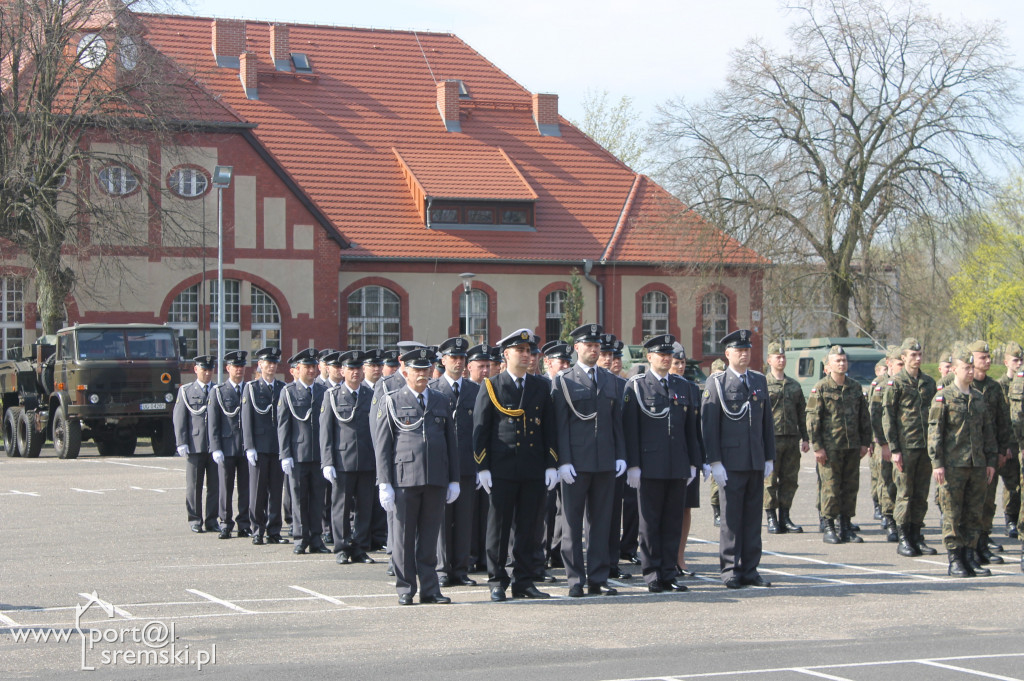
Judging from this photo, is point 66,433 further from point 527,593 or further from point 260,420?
point 527,593

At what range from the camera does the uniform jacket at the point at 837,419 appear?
14.1 meters

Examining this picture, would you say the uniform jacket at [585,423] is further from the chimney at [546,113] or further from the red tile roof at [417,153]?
the chimney at [546,113]

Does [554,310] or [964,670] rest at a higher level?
[554,310]

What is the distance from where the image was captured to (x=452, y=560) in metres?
11.4

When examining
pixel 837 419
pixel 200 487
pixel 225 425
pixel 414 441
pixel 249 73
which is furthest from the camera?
pixel 249 73

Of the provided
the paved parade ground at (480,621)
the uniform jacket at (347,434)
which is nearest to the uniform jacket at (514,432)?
the paved parade ground at (480,621)

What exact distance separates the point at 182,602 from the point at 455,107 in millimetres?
39997

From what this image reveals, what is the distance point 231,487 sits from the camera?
15.2m

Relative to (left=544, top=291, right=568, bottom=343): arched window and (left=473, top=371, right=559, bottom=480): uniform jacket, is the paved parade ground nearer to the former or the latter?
(left=473, top=371, right=559, bottom=480): uniform jacket

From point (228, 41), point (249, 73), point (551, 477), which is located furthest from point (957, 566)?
point (228, 41)

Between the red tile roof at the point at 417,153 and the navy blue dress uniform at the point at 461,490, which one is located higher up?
the red tile roof at the point at 417,153

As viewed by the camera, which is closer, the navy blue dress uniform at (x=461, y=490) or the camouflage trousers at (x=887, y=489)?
the navy blue dress uniform at (x=461, y=490)

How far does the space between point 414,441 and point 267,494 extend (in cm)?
459

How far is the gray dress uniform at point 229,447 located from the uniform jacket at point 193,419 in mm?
272
